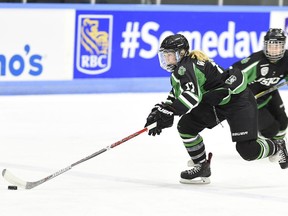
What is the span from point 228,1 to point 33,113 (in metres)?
3.75

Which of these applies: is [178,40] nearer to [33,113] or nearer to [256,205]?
[256,205]

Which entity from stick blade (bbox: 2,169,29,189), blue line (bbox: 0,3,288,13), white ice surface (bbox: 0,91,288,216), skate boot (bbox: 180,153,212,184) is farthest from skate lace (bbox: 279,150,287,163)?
blue line (bbox: 0,3,288,13)

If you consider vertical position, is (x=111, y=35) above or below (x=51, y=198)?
above

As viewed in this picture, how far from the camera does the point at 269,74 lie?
21.8 feet

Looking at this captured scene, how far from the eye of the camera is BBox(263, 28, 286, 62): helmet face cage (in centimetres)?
656

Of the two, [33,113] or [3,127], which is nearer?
[3,127]

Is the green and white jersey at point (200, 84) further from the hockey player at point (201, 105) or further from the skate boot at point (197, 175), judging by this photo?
the skate boot at point (197, 175)

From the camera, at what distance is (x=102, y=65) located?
10180 mm

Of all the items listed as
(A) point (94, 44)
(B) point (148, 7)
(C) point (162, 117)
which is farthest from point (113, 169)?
(B) point (148, 7)

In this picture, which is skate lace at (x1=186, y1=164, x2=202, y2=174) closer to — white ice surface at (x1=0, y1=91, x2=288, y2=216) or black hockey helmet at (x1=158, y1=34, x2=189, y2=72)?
white ice surface at (x1=0, y1=91, x2=288, y2=216)

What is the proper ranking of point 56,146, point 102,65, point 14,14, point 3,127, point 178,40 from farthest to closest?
point 102,65 → point 14,14 → point 3,127 → point 56,146 → point 178,40

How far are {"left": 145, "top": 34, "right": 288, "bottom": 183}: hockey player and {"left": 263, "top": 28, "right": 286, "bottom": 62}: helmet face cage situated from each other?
765mm

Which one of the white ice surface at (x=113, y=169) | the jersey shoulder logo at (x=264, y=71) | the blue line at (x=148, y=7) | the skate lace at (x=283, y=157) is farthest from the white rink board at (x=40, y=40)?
the skate lace at (x=283, y=157)

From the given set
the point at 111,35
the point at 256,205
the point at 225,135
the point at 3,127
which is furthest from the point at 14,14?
the point at 256,205
